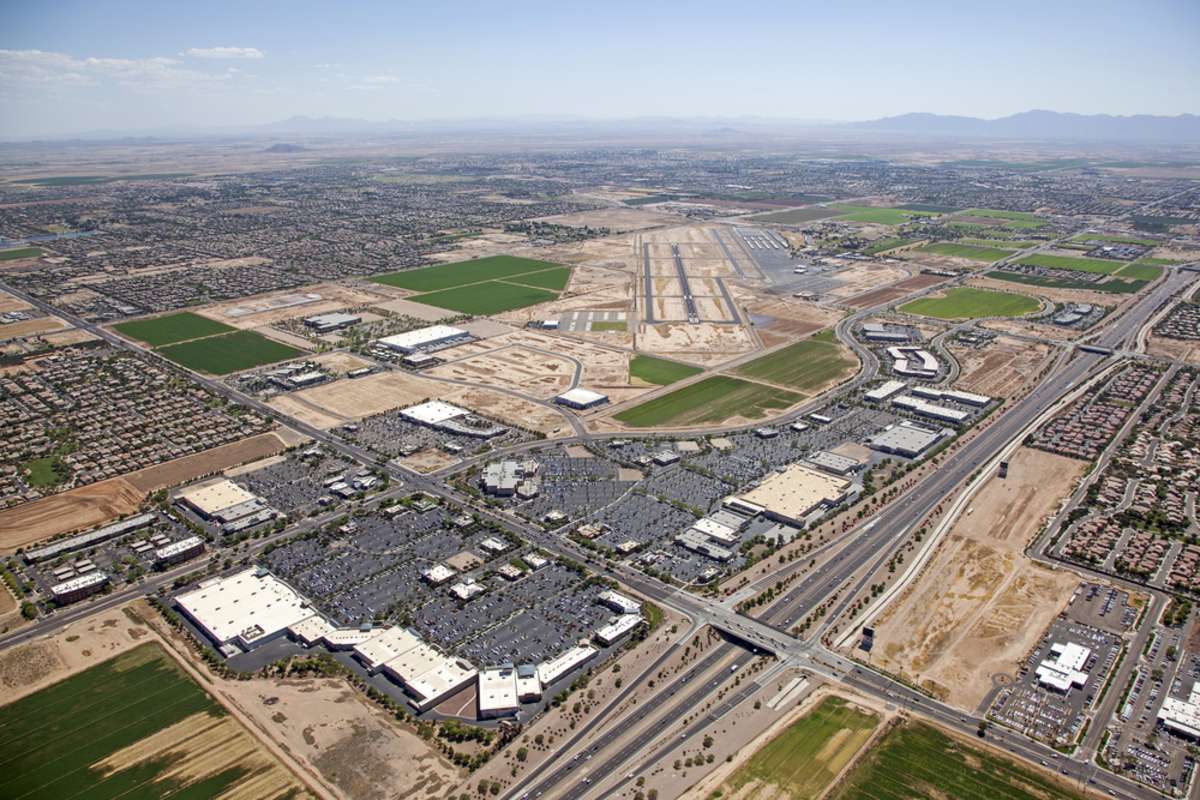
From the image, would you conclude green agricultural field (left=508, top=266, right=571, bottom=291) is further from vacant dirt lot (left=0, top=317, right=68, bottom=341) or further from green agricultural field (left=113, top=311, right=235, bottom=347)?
vacant dirt lot (left=0, top=317, right=68, bottom=341)

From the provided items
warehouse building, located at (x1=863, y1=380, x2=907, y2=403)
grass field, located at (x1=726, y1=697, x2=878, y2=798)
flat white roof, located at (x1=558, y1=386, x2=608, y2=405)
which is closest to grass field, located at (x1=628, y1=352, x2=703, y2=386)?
flat white roof, located at (x1=558, y1=386, x2=608, y2=405)

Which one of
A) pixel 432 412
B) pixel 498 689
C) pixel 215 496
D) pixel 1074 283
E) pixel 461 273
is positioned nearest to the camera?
pixel 498 689

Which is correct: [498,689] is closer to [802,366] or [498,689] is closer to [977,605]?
[977,605]

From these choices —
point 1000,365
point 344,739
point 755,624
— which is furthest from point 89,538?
point 1000,365

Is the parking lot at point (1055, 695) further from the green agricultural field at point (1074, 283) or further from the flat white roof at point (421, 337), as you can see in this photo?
the green agricultural field at point (1074, 283)

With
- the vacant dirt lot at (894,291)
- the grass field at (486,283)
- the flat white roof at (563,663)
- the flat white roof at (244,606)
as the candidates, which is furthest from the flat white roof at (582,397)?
the vacant dirt lot at (894,291)
